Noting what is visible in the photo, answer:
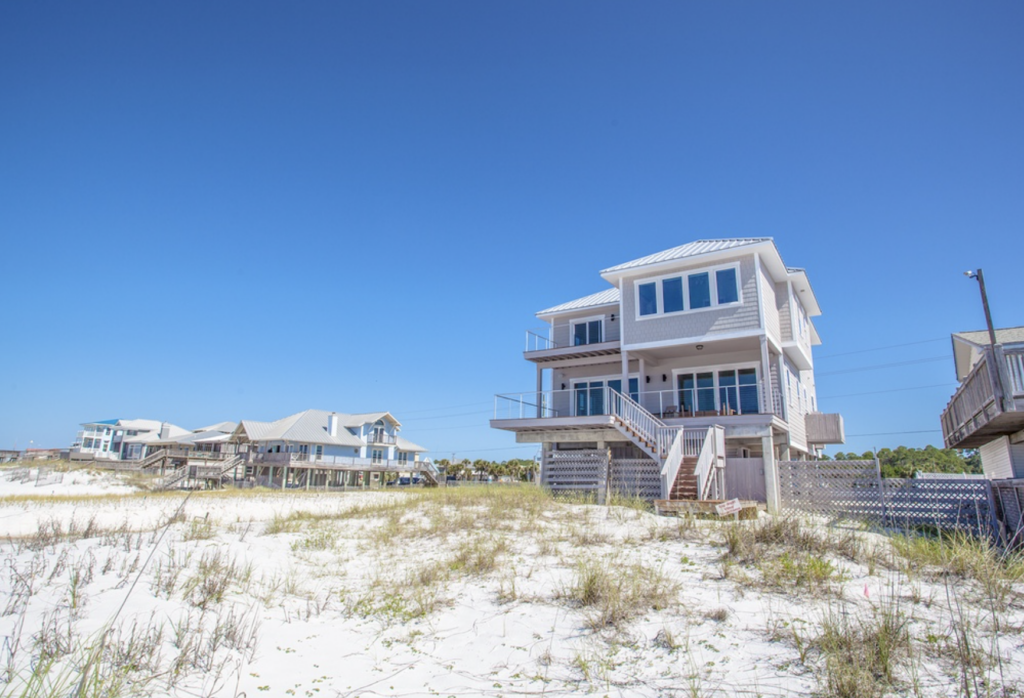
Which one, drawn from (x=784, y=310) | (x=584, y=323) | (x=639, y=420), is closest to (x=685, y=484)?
(x=639, y=420)

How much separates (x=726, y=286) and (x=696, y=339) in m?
2.17

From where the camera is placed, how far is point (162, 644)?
4621mm

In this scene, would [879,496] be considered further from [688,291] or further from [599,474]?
[688,291]

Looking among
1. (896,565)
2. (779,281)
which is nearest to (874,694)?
(896,565)

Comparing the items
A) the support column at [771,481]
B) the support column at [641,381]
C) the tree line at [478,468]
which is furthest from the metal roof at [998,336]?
the tree line at [478,468]

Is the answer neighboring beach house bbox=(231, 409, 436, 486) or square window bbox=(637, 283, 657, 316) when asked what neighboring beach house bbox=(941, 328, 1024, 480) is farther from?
neighboring beach house bbox=(231, 409, 436, 486)


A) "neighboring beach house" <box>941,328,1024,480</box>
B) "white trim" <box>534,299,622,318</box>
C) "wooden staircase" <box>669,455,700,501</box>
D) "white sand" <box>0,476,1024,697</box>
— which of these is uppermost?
"white trim" <box>534,299,622,318</box>

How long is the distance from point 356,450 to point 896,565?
55386mm

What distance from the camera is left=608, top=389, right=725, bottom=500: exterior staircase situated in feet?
50.0

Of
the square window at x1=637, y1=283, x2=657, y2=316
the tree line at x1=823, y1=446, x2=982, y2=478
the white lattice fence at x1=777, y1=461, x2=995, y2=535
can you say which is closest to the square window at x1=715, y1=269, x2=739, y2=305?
the square window at x1=637, y1=283, x2=657, y2=316

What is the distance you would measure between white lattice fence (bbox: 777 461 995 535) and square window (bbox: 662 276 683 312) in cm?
713

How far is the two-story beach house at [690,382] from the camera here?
17.4 metres

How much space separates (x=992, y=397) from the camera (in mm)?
11242

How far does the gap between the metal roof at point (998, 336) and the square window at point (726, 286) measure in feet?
26.6
